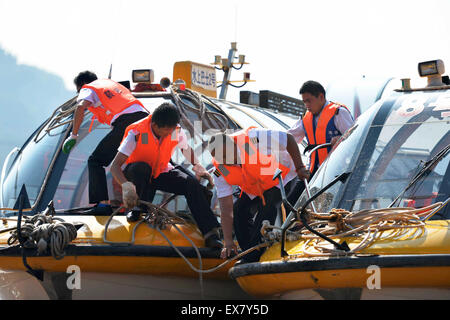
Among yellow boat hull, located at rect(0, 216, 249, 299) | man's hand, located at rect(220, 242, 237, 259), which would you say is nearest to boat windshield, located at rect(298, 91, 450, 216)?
man's hand, located at rect(220, 242, 237, 259)

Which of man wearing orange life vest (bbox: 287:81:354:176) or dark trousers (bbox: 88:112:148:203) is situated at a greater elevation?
man wearing orange life vest (bbox: 287:81:354:176)

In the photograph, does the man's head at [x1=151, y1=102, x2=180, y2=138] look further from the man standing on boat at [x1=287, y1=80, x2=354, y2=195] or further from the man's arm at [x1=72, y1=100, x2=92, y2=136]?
the man standing on boat at [x1=287, y1=80, x2=354, y2=195]

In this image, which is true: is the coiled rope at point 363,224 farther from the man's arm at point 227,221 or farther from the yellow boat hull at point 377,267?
the man's arm at point 227,221

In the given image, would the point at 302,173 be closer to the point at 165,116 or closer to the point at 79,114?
the point at 165,116

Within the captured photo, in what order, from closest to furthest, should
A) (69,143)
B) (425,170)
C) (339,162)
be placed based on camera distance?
(425,170)
(339,162)
(69,143)

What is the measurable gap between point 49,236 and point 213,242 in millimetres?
1278

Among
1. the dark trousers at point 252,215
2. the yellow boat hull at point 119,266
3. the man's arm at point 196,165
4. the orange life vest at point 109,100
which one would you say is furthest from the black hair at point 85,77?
the dark trousers at point 252,215

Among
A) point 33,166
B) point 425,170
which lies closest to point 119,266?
point 33,166

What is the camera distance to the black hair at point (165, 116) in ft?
19.2

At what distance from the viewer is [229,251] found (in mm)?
5473

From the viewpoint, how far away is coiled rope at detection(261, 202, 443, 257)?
4.31 meters

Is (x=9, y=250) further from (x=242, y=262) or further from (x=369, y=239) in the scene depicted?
(x=369, y=239)

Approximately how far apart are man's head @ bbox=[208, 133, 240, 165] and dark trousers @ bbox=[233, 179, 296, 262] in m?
0.35
